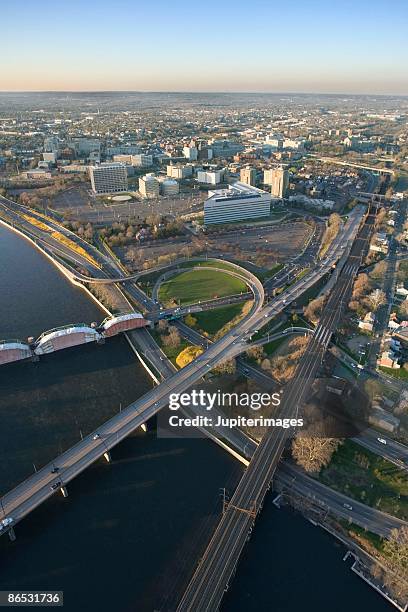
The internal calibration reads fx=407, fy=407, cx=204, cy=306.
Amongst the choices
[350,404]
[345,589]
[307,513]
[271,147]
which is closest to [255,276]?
[350,404]

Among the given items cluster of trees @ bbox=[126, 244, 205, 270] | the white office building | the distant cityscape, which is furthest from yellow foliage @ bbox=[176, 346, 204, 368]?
the white office building

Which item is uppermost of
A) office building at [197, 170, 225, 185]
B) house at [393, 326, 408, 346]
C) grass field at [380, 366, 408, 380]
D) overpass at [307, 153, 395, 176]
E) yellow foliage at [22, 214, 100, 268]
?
overpass at [307, 153, 395, 176]

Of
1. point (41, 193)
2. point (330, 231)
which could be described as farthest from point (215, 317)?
point (41, 193)

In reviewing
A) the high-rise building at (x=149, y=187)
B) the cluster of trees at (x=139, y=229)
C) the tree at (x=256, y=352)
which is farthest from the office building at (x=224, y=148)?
the tree at (x=256, y=352)

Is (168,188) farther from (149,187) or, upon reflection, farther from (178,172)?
(178,172)

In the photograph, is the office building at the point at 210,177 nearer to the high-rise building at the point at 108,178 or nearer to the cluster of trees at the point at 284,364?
the high-rise building at the point at 108,178

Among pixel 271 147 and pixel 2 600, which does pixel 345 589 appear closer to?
pixel 2 600

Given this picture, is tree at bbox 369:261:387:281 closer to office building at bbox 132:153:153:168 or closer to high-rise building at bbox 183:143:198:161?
office building at bbox 132:153:153:168
